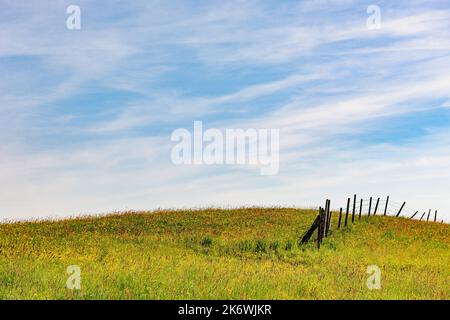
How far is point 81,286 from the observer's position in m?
14.6

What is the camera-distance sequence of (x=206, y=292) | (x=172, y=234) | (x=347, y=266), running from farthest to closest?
(x=172, y=234) → (x=347, y=266) → (x=206, y=292)

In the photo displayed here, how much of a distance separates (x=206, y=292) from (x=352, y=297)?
4314 mm

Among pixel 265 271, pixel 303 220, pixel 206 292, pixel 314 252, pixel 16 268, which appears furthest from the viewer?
pixel 303 220

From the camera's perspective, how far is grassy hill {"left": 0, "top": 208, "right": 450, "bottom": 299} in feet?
49.3

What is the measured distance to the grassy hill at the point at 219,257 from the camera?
1502 centimetres

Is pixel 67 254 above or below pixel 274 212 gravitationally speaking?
below

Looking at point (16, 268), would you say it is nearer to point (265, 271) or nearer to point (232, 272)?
point (232, 272)

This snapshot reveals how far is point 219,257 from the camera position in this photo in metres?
25.9

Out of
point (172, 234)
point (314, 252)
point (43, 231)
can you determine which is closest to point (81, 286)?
point (314, 252)

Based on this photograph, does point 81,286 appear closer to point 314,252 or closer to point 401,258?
point 314,252

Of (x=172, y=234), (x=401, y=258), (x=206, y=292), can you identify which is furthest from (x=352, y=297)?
(x=172, y=234)

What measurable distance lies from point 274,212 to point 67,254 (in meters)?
26.0

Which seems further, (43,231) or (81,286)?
(43,231)
